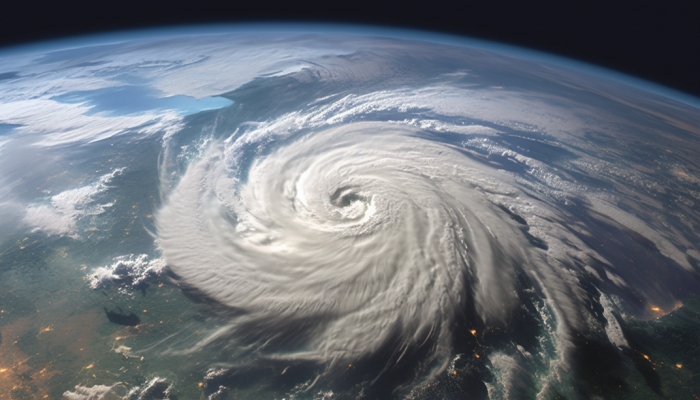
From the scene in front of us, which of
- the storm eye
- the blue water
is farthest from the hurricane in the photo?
the blue water

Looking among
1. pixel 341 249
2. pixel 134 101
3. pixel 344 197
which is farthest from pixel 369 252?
pixel 134 101

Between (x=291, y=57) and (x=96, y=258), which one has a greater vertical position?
(x=291, y=57)

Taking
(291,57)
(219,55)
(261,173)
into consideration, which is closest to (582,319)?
(261,173)

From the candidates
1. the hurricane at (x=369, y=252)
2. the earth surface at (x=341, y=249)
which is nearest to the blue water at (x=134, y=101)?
the earth surface at (x=341, y=249)

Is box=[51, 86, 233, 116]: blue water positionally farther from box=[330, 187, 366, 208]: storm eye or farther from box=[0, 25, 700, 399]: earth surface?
box=[330, 187, 366, 208]: storm eye

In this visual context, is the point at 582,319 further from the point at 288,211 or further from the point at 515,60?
the point at 515,60

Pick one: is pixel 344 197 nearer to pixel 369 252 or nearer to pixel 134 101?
pixel 369 252
